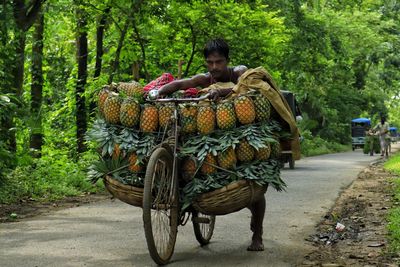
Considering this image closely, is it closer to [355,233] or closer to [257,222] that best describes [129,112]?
[257,222]

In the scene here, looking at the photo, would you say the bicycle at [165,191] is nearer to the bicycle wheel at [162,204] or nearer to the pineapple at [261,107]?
the bicycle wheel at [162,204]

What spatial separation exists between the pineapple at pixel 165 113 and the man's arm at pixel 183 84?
23 centimetres

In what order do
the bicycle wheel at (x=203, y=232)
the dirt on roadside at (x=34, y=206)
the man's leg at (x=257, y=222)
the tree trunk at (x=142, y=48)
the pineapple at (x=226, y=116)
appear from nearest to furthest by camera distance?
the pineapple at (x=226, y=116)
the man's leg at (x=257, y=222)
the bicycle wheel at (x=203, y=232)
the dirt on roadside at (x=34, y=206)
the tree trunk at (x=142, y=48)

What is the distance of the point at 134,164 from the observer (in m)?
6.12

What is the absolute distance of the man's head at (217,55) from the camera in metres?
6.55

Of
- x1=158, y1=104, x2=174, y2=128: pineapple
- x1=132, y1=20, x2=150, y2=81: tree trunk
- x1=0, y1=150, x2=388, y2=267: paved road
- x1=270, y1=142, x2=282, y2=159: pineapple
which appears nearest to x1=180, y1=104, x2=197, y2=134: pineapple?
x1=158, y1=104, x2=174, y2=128: pineapple

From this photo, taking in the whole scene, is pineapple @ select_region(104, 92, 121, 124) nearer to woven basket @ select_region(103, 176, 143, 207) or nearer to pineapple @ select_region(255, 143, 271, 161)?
woven basket @ select_region(103, 176, 143, 207)

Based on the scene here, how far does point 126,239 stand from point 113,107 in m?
1.76

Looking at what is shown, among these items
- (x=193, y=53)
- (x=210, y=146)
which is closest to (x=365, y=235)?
(x=210, y=146)

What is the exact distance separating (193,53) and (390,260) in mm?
13226

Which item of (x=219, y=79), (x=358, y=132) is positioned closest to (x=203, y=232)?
(x=219, y=79)

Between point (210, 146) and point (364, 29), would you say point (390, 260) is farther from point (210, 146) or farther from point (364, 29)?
point (364, 29)

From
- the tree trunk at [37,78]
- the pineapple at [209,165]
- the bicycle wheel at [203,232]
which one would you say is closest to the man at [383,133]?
the tree trunk at [37,78]

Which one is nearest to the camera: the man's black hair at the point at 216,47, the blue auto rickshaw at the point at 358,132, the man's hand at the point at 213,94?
the man's hand at the point at 213,94
